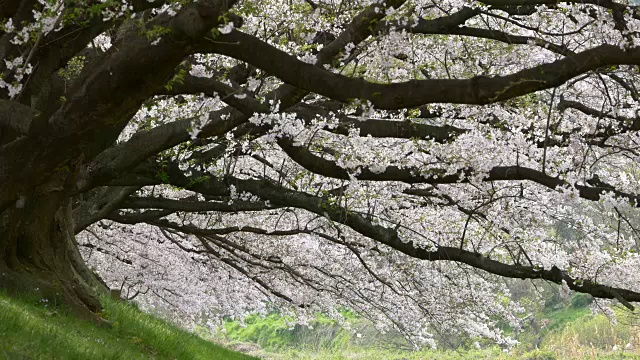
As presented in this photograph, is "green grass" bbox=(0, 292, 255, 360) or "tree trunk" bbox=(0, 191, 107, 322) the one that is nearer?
"green grass" bbox=(0, 292, 255, 360)

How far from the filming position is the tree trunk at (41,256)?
7.27m

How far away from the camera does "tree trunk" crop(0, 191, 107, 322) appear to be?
727 centimetres

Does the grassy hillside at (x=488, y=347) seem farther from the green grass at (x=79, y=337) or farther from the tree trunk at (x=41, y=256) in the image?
the tree trunk at (x=41, y=256)

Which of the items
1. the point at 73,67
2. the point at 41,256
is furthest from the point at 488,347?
the point at 41,256

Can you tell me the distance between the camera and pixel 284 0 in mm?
10578

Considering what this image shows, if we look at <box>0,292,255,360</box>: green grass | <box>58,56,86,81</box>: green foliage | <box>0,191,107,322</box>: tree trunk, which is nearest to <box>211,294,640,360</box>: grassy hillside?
<box>0,292,255,360</box>: green grass

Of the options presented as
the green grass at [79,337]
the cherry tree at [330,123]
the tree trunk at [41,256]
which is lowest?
the green grass at [79,337]

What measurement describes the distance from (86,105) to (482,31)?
15.1ft

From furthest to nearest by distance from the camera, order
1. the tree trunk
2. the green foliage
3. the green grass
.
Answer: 1. the green foliage
2. the tree trunk
3. the green grass

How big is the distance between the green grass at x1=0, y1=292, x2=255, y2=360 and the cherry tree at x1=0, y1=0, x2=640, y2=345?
0.47 meters

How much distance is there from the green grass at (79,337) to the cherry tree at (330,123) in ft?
1.53

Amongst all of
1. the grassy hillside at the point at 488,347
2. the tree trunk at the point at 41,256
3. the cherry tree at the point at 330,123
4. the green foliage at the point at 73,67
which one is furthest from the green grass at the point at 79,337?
the grassy hillside at the point at 488,347

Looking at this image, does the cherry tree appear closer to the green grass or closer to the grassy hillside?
the green grass

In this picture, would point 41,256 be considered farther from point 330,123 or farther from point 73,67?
point 330,123
